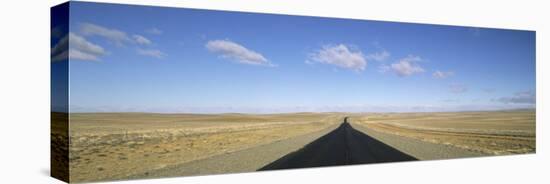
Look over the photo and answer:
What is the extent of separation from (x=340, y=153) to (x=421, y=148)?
9.98 ft

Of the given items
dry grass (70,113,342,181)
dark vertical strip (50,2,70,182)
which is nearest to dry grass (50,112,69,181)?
dark vertical strip (50,2,70,182)

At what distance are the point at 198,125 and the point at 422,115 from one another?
747cm

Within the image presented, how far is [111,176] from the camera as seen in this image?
14812 millimetres

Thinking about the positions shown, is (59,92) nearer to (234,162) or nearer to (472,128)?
(234,162)

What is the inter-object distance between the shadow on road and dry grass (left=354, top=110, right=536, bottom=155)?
0.76 m

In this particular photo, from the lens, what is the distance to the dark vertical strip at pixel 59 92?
14438 mm

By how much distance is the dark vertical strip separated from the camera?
14.4 m

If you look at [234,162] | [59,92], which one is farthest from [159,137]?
[59,92]

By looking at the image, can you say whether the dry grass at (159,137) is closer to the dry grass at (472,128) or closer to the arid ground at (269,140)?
the arid ground at (269,140)

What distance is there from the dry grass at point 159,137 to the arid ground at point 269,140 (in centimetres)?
2

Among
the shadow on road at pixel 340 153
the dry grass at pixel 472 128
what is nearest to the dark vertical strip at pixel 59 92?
the shadow on road at pixel 340 153

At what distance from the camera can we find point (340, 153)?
18750mm

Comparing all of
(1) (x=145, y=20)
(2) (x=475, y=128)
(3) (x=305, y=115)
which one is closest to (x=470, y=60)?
(2) (x=475, y=128)

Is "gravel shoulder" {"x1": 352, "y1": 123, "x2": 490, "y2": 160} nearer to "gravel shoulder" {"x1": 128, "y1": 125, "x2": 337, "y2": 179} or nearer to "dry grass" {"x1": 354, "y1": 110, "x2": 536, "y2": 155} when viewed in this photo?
"dry grass" {"x1": 354, "y1": 110, "x2": 536, "y2": 155}
